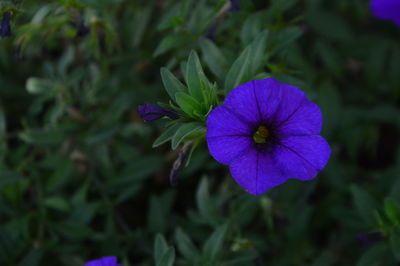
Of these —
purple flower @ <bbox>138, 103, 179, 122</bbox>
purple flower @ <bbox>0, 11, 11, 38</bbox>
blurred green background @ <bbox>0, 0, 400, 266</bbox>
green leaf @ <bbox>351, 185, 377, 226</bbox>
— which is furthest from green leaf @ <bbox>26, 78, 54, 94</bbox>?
green leaf @ <bbox>351, 185, 377, 226</bbox>

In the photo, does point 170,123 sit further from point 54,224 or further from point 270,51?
point 54,224

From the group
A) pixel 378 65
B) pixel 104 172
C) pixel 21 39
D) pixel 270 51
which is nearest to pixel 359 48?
Answer: pixel 378 65

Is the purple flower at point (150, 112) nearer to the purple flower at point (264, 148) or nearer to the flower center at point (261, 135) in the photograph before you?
the purple flower at point (264, 148)

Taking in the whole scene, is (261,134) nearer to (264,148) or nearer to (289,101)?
(264,148)

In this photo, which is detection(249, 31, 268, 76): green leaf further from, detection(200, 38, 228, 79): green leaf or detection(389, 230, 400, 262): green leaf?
detection(389, 230, 400, 262): green leaf

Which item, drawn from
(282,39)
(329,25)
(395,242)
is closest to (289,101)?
(282,39)

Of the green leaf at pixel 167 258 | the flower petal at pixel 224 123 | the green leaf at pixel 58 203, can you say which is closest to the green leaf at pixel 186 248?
the green leaf at pixel 167 258
